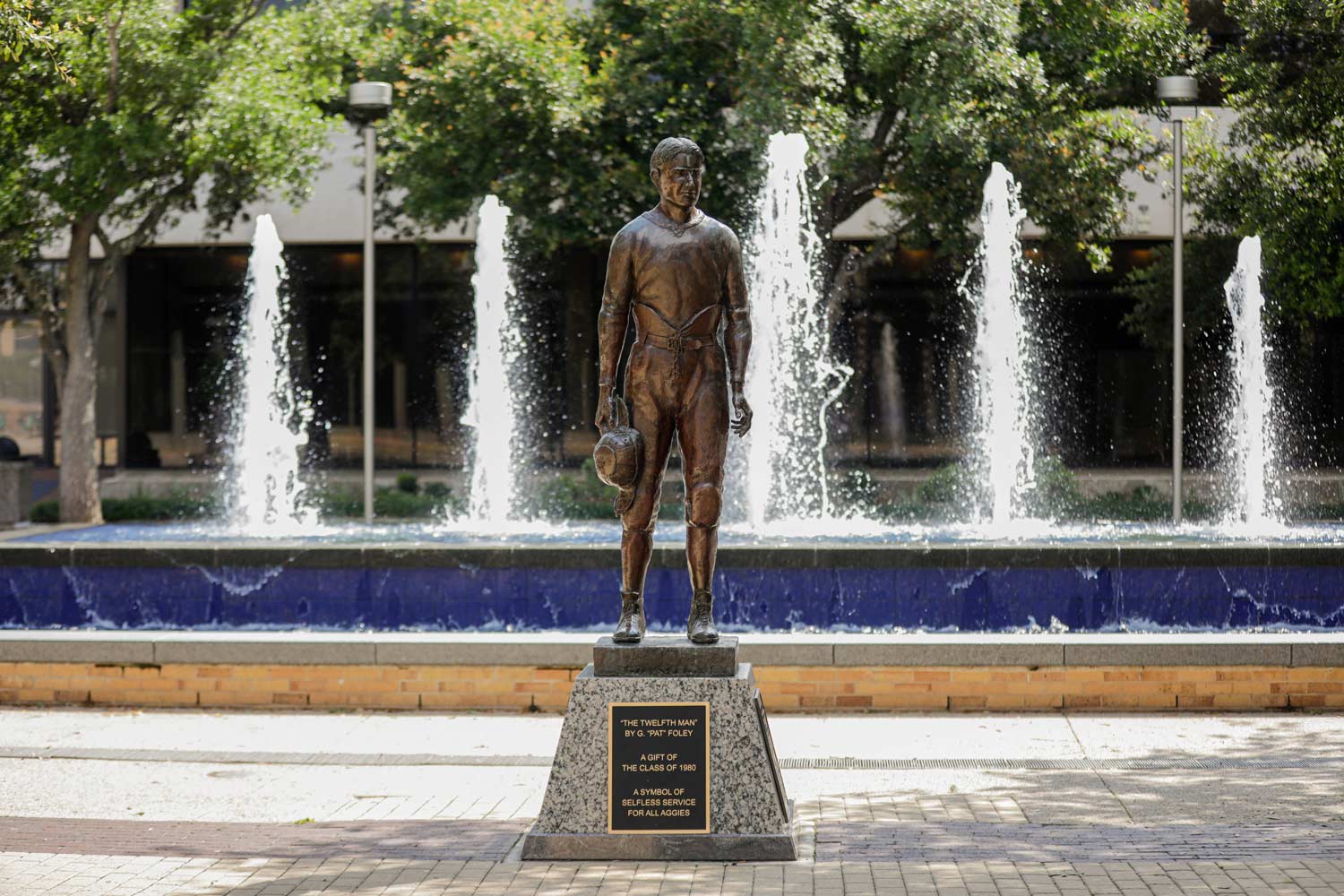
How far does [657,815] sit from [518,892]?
0.77m

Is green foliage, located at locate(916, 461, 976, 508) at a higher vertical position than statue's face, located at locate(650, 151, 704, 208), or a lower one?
lower

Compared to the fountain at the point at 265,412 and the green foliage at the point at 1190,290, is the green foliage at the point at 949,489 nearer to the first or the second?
the green foliage at the point at 1190,290

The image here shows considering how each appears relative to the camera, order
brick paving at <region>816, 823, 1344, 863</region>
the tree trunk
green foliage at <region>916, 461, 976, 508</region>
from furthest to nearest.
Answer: green foliage at <region>916, 461, 976, 508</region> → the tree trunk → brick paving at <region>816, 823, 1344, 863</region>

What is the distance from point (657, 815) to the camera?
6.84 m

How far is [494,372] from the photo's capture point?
2664cm

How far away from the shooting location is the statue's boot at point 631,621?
7.08 metres

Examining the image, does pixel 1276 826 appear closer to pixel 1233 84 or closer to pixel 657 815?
pixel 657 815

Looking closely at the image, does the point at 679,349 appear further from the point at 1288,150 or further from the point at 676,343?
the point at 1288,150

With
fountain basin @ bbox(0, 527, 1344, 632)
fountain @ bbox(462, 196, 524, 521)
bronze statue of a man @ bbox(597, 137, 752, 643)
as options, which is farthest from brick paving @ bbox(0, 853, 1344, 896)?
fountain @ bbox(462, 196, 524, 521)

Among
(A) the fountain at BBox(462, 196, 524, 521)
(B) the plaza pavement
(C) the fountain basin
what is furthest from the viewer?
(A) the fountain at BBox(462, 196, 524, 521)

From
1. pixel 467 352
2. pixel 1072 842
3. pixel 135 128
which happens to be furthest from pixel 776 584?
pixel 467 352

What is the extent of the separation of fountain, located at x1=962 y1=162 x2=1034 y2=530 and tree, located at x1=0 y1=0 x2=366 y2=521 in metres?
8.38

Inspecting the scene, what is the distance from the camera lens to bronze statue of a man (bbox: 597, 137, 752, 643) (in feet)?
23.4

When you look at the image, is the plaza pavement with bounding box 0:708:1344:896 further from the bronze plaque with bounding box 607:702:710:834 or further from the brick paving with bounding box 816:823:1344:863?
the bronze plaque with bounding box 607:702:710:834
